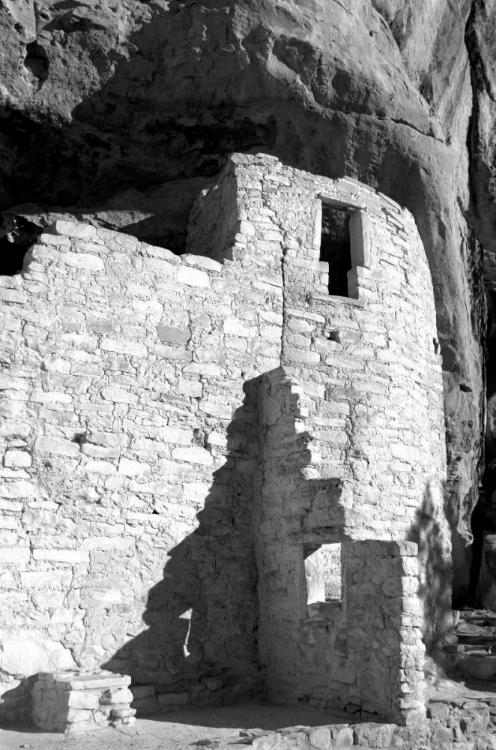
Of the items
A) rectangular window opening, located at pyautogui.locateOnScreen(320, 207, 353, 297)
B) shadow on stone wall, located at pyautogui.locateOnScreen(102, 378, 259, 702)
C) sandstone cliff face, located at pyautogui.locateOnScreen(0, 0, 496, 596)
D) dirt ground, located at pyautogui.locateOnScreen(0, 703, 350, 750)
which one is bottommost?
dirt ground, located at pyautogui.locateOnScreen(0, 703, 350, 750)

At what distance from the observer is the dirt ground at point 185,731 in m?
5.32

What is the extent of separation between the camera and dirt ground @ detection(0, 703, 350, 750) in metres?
5.32

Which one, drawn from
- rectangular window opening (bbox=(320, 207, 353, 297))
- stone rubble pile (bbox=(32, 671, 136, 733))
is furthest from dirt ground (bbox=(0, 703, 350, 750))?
rectangular window opening (bbox=(320, 207, 353, 297))

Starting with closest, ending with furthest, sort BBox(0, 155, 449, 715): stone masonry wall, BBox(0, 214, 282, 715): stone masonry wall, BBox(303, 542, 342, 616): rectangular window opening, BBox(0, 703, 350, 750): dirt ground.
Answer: BBox(0, 703, 350, 750): dirt ground < BBox(0, 214, 282, 715): stone masonry wall < BBox(0, 155, 449, 715): stone masonry wall < BBox(303, 542, 342, 616): rectangular window opening

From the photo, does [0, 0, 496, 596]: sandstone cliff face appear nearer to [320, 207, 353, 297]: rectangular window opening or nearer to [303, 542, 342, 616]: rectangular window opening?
[320, 207, 353, 297]: rectangular window opening

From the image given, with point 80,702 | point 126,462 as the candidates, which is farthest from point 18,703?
point 126,462

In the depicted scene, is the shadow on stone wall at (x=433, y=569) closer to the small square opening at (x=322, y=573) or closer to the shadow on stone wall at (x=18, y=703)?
the small square opening at (x=322, y=573)

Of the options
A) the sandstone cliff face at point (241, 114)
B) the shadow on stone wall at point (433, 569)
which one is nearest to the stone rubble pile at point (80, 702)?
the shadow on stone wall at point (433, 569)

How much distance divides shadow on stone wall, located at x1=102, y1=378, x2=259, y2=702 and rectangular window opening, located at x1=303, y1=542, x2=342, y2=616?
0.66 meters

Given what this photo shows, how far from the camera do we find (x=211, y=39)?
30.5 ft

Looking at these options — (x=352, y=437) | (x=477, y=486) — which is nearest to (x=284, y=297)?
(x=352, y=437)

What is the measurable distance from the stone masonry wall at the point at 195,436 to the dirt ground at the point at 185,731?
0.39 metres

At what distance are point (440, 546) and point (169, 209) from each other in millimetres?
5241

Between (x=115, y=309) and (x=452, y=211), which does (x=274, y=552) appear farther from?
(x=452, y=211)
